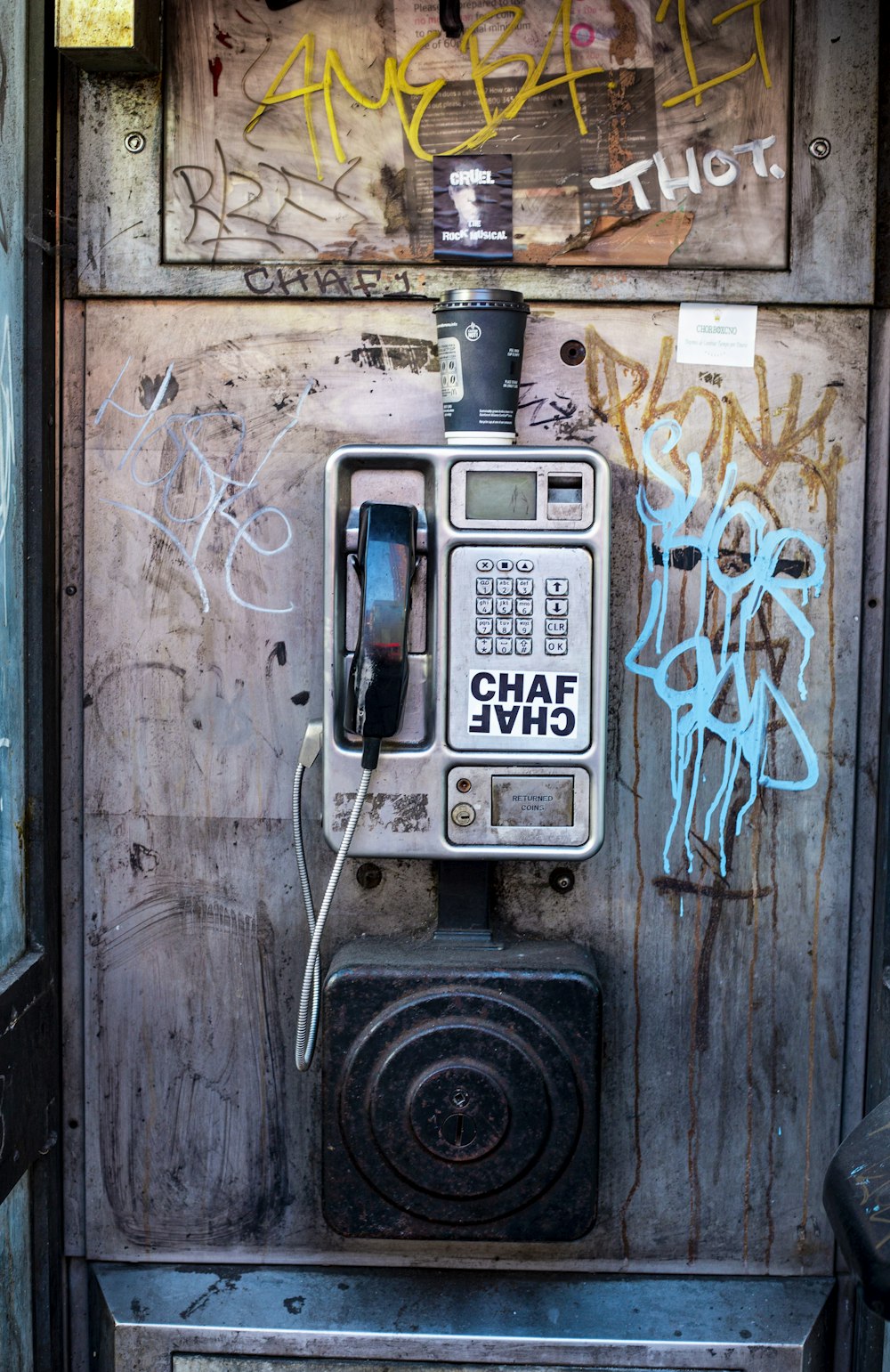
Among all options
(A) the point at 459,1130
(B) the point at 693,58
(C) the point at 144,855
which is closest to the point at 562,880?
(A) the point at 459,1130

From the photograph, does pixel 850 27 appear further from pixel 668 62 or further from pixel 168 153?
pixel 168 153

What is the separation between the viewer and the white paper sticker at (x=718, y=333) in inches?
75.2

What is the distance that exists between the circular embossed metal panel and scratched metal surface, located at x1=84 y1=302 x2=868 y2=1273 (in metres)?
0.26

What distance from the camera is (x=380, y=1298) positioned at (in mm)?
1988

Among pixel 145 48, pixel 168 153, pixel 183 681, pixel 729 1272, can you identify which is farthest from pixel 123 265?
pixel 729 1272

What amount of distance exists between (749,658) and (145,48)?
1.35 m

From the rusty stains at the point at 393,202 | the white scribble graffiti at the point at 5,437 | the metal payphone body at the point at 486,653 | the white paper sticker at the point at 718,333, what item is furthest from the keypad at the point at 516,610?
the white scribble graffiti at the point at 5,437

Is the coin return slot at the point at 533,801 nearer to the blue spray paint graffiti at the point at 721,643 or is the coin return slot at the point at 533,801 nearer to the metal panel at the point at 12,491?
the blue spray paint graffiti at the point at 721,643

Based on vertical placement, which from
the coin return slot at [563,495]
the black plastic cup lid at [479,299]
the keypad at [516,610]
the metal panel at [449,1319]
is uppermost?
the black plastic cup lid at [479,299]

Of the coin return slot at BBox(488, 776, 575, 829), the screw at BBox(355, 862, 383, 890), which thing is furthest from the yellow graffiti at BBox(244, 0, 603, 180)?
the screw at BBox(355, 862, 383, 890)

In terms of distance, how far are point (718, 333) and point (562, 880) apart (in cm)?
93

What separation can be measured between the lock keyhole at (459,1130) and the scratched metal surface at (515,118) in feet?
4.36

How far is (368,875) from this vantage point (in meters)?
1.99

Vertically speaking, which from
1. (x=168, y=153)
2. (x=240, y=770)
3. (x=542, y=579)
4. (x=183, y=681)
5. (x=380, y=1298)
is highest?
(x=168, y=153)
